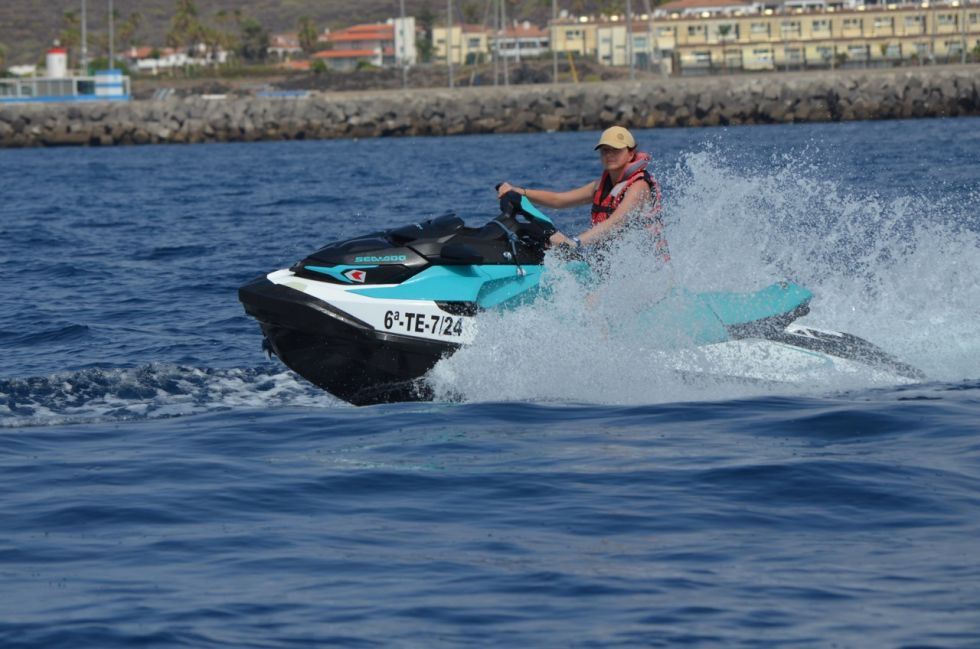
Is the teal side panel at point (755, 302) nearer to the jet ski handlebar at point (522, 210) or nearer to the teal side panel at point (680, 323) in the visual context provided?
the teal side panel at point (680, 323)

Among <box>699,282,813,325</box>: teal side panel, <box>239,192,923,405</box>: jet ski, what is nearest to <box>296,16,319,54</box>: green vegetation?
<box>699,282,813,325</box>: teal side panel

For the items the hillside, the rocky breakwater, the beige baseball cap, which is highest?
the hillside

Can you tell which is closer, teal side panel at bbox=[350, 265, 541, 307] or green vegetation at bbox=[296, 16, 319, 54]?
teal side panel at bbox=[350, 265, 541, 307]

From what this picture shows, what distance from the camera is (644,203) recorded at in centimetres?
831

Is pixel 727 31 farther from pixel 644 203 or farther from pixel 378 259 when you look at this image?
pixel 378 259

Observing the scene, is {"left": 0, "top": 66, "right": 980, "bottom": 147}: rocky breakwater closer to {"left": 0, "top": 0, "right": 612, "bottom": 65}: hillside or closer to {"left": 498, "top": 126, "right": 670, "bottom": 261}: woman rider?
{"left": 498, "top": 126, "right": 670, "bottom": 261}: woman rider

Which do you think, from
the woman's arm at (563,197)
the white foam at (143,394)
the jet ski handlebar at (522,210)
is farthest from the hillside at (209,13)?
the jet ski handlebar at (522,210)

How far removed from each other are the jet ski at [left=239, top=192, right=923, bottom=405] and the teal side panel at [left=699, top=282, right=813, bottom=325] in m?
0.23

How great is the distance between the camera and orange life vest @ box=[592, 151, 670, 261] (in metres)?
8.34

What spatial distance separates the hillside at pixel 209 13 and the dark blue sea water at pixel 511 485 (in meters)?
149

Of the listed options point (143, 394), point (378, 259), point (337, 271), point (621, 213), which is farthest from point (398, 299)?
point (143, 394)

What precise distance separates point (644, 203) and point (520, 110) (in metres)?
51.1

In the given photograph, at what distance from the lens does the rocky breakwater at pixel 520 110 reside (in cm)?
5600

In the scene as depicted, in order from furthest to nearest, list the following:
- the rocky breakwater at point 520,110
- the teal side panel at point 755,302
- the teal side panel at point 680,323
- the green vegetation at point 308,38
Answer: the green vegetation at point 308,38
the rocky breakwater at point 520,110
the teal side panel at point 755,302
the teal side panel at point 680,323
